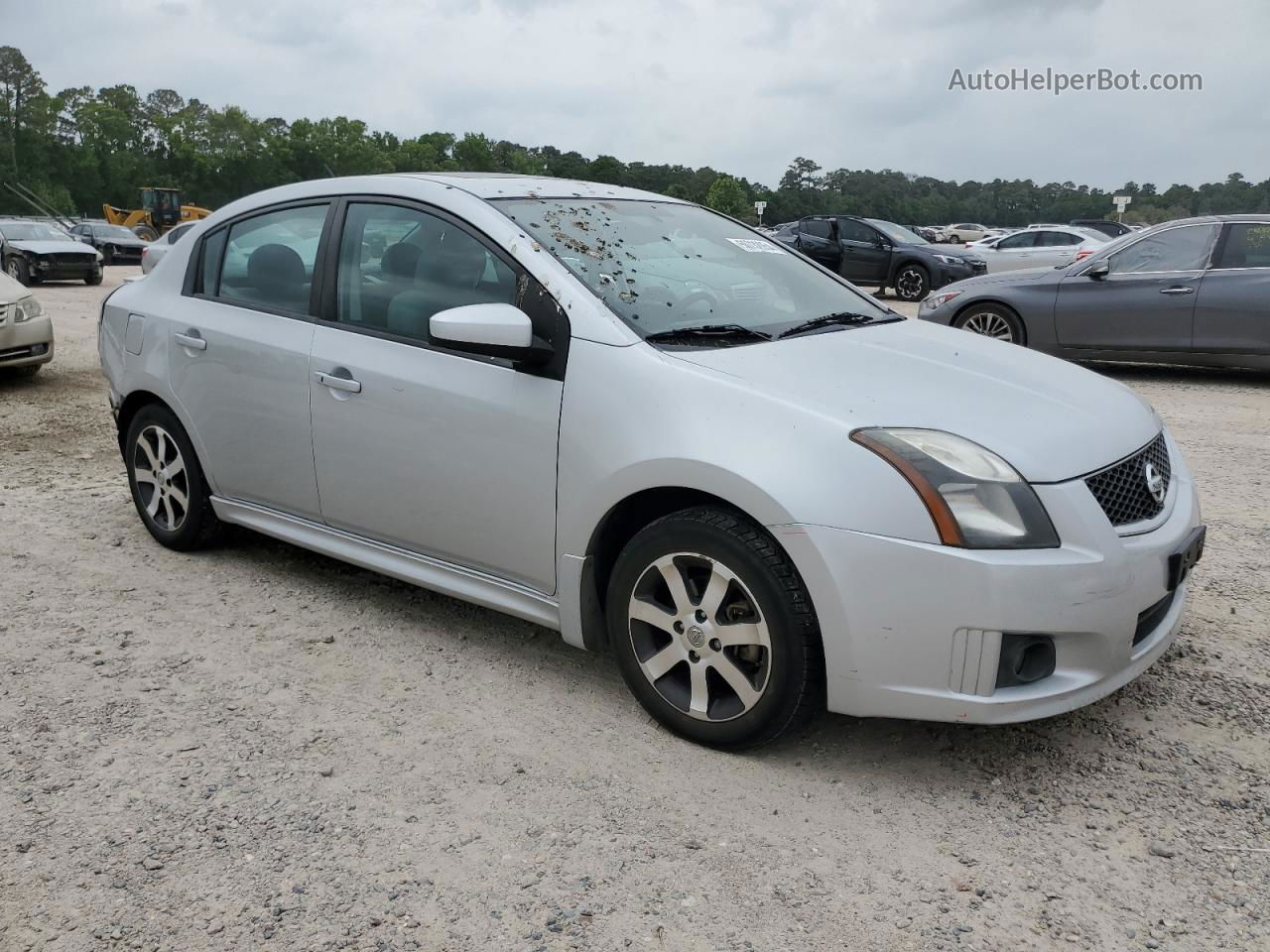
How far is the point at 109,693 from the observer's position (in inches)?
140

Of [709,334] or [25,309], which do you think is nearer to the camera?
[709,334]

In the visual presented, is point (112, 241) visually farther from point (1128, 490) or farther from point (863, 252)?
point (1128, 490)

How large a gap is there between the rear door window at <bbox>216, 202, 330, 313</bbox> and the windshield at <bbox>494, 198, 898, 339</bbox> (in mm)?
894

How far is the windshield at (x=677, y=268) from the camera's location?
3.49 meters

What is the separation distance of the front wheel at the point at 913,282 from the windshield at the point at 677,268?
15.6 metres

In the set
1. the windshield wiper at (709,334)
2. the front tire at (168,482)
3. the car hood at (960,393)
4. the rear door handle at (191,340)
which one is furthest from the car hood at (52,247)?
the car hood at (960,393)

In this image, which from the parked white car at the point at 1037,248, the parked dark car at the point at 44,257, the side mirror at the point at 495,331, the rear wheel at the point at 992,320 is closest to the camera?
the side mirror at the point at 495,331

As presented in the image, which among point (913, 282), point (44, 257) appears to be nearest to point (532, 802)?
point (913, 282)

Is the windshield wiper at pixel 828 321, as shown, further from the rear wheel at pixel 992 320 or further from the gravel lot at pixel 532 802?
the rear wheel at pixel 992 320

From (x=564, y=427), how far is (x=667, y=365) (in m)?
0.37

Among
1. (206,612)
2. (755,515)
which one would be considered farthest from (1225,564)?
(206,612)

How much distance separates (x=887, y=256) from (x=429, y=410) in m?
17.2

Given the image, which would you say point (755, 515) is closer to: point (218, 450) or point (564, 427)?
point (564, 427)

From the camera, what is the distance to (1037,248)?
2255cm
